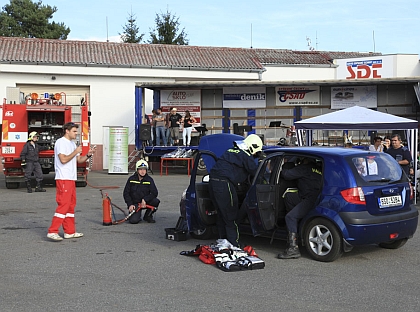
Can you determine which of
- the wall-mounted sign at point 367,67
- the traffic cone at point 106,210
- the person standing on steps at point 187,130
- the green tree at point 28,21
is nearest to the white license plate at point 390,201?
the traffic cone at point 106,210

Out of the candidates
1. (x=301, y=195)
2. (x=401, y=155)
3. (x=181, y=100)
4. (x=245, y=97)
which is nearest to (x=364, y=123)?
(x=401, y=155)

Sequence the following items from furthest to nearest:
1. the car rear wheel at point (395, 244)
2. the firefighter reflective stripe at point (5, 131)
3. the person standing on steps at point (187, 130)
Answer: the person standing on steps at point (187, 130) < the firefighter reflective stripe at point (5, 131) < the car rear wheel at point (395, 244)

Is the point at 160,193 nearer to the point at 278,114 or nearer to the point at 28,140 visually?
the point at 28,140

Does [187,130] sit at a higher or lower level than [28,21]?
lower

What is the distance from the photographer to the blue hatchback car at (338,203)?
24.5 ft

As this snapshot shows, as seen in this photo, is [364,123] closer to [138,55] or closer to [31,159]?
[31,159]

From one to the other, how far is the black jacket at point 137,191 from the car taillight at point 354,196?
452 centimetres

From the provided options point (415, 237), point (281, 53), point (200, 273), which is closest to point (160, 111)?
point (281, 53)

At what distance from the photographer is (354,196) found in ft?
24.5

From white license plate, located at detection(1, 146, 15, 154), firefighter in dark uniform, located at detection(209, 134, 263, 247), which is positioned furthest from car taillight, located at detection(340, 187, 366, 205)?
white license plate, located at detection(1, 146, 15, 154)

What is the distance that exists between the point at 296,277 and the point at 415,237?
3564 mm

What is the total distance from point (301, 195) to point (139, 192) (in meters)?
3.95

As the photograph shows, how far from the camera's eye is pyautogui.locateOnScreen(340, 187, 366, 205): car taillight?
293 inches

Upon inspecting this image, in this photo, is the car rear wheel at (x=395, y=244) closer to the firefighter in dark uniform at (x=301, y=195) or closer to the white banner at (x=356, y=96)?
the firefighter in dark uniform at (x=301, y=195)
